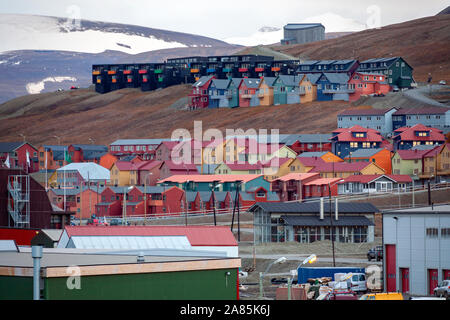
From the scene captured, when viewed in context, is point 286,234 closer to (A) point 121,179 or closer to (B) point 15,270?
(B) point 15,270

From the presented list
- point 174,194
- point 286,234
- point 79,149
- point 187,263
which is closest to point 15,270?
point 187,263

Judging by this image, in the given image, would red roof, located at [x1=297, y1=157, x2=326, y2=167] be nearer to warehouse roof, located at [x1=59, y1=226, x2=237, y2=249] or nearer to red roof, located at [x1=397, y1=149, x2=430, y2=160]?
red roof, located at [x1=397, y1=149, x2=430, y2=160]

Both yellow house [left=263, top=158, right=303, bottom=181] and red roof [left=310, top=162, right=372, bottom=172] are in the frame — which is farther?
yellow house [left=263, top=158, right=303, bottom=181]

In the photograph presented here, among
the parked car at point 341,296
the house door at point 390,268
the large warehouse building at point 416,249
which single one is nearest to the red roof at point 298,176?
the house door at point 390,268

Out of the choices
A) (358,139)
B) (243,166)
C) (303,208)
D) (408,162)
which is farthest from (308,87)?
(303,208)

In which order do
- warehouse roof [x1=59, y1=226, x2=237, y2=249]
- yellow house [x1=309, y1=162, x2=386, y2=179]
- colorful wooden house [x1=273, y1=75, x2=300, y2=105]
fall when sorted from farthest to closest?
1. colorful wooden house [x1=273, y1=75, x2=300, y2=105]
2. yellow house [x1=309, y1=162, x2=386, y2=179]
3. warehouse roof [x1=59, y1=226, x2=237, y2=249]

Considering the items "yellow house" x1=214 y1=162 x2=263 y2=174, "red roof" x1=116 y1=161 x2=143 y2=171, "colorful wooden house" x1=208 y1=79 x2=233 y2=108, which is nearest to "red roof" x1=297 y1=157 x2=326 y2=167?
"yellow house" x1=214 y1=162 x2=263 y2=174
